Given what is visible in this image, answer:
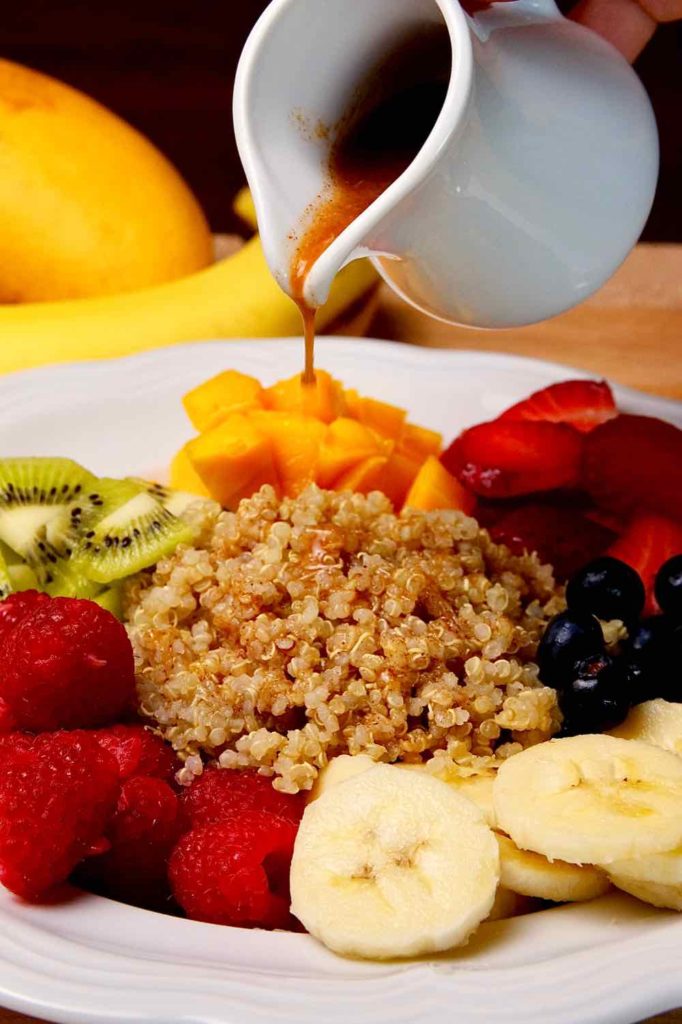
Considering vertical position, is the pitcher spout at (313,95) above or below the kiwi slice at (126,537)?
above

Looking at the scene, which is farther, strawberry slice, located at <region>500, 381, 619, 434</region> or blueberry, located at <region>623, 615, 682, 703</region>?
strawberry slice, located at <region>500, 381, 619, 434</region>

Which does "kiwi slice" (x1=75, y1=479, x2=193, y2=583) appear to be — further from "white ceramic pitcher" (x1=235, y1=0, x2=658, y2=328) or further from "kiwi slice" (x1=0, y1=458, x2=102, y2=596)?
"white ceramic pitcher" (x1=235, y1=0, x2=658, y2=328)

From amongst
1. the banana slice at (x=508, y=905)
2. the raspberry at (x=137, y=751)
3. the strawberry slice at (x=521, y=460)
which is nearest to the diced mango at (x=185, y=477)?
the strawberry slice at (x=521, y=460)

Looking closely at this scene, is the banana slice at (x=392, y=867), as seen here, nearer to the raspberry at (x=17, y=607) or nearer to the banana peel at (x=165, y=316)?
the raspberry at (x=17, y=607)

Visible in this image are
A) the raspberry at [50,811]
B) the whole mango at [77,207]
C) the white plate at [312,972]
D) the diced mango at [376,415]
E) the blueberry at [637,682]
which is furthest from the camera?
the whole mango at [77,207]

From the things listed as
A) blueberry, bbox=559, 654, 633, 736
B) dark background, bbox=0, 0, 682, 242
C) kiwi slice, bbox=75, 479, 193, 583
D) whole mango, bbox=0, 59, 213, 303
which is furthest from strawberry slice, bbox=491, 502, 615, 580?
dark background, bbox=0, 0, 682, 242

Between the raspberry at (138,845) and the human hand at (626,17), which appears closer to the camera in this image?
the raspberry at (138,845)
